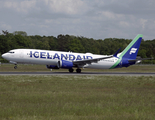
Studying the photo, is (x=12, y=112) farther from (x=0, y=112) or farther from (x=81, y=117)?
(x=81, y=117)

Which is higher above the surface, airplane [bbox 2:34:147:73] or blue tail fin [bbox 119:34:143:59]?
blue tail fin [bbox 119:34:143:59]

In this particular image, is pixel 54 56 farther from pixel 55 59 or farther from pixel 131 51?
pixel 131 51

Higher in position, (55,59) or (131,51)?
(131,51)

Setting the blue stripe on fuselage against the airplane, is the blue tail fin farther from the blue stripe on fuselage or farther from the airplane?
the blue stripe on fuselage

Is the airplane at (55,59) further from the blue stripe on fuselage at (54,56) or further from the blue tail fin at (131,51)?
the blue tail fin at (131,51)

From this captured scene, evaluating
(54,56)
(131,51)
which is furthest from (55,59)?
(131,51)

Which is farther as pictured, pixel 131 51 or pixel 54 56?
pixel 131 51

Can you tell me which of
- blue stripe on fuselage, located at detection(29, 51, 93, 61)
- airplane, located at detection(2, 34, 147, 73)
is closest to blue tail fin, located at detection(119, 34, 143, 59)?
airplane, located at detection(2, 34, 147, 73)

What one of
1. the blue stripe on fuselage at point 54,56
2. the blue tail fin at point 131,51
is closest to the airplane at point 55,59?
the blue stripe on fuselage at point 54,56

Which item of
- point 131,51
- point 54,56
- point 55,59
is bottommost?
point 55,59

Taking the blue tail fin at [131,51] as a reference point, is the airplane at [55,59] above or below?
below

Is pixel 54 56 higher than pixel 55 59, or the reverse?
pixel 54 56

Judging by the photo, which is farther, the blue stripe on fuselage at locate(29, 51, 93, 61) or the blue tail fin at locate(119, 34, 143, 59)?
the blue tail fin at locate(119, 34, 143, 59)

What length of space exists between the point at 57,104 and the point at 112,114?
311 centimetres
